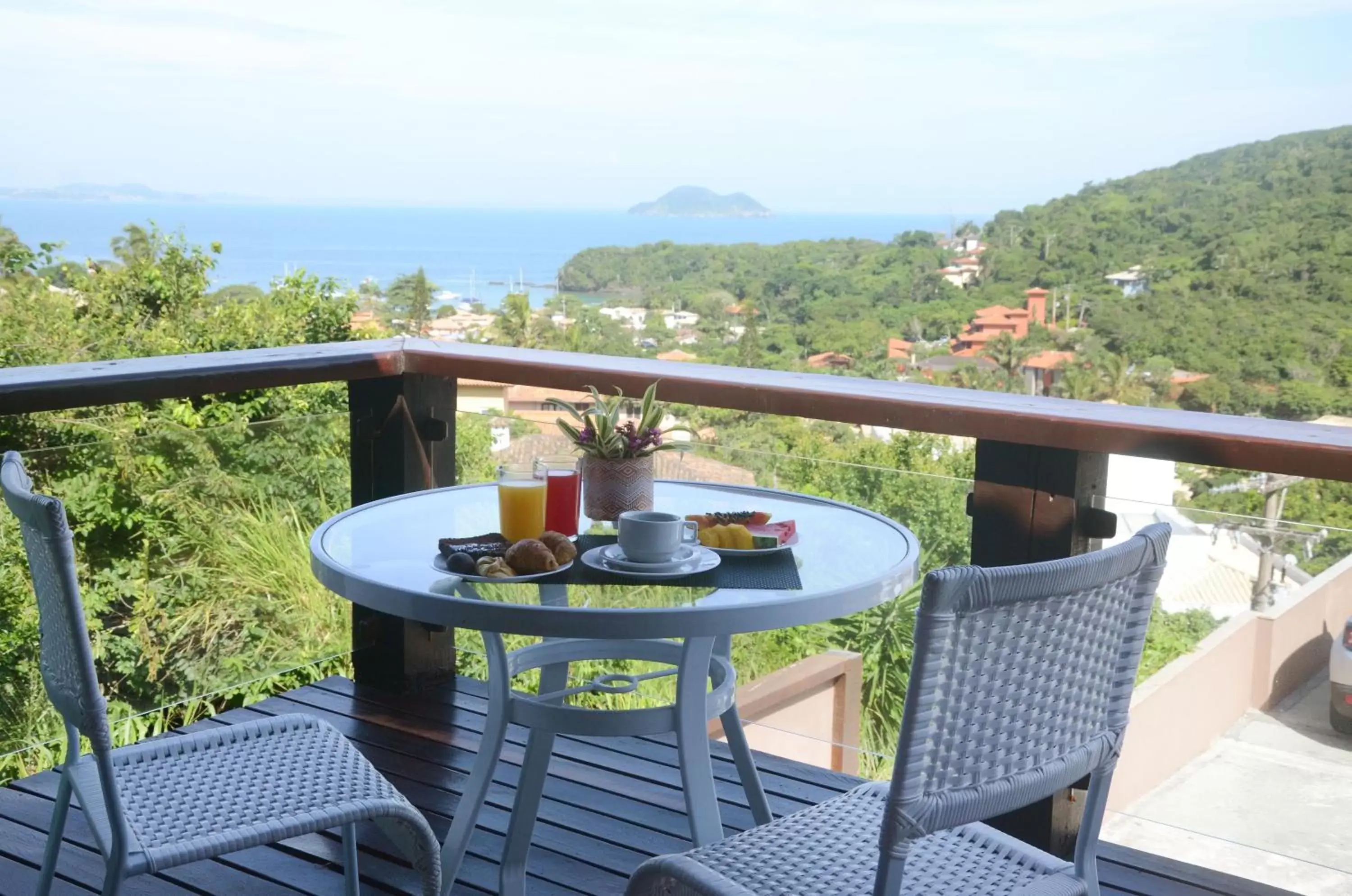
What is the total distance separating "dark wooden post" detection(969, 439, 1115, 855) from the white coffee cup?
0.83 metres

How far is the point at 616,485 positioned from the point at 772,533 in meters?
0.28

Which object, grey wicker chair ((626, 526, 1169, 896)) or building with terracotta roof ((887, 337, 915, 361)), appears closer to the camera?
grey wicker chair ((626, 526, 1169, 896))

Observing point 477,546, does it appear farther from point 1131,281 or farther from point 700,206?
point 700,206

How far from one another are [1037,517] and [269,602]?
6.33 feet

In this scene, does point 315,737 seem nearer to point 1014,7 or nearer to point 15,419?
point 15,419

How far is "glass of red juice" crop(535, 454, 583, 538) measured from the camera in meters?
2.16

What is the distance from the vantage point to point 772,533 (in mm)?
2100

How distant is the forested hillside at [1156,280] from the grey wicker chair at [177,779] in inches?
1159

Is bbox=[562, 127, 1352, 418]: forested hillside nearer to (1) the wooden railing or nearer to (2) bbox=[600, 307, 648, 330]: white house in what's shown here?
(2) bbox=[600, 307, 648, 330]: white house

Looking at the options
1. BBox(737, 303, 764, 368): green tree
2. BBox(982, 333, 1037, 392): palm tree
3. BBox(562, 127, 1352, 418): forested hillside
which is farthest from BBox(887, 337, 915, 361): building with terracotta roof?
BBox(737, 303, 764, 368): green tree

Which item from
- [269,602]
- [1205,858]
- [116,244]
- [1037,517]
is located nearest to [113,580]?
[269,602]

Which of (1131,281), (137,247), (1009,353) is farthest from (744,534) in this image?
(1131,281)

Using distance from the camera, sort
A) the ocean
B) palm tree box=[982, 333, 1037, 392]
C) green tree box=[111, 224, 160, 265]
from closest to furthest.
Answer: green tree box=[111, 224, 160, 265] < palm tree box=[982, 333, 1037, 392] < the ocean

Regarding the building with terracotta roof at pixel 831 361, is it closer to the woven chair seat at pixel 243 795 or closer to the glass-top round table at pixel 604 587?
the glass-top round table at pixel 604 587
